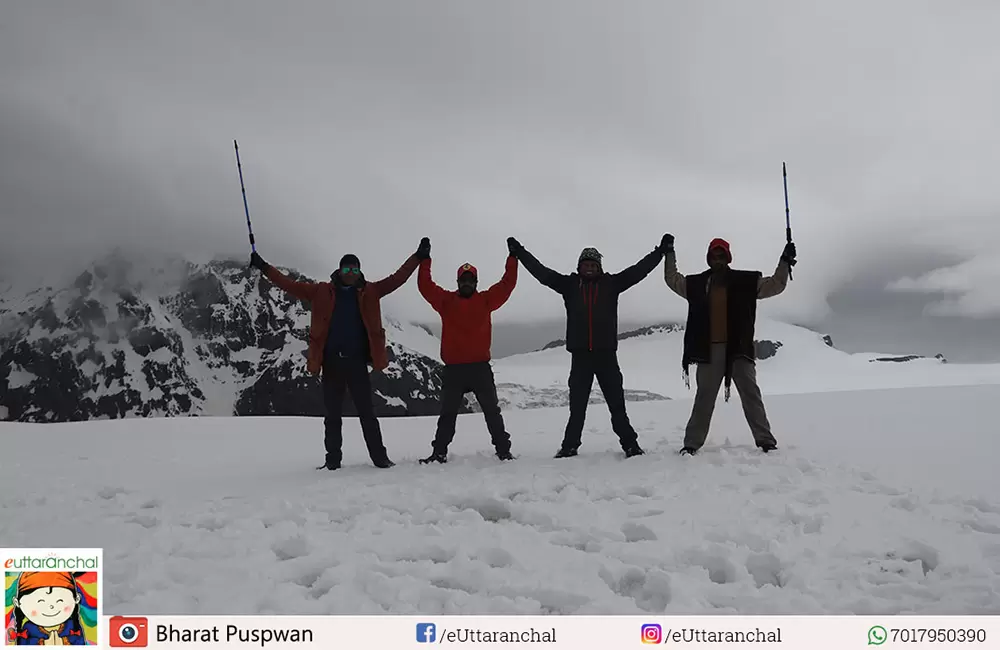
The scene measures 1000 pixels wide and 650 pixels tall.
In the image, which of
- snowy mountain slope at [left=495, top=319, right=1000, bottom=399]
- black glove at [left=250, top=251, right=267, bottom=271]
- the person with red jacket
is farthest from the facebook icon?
snowy mountain slope at [left=495, top=319, right=1000, bottom=399]

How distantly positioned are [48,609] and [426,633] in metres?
2.58

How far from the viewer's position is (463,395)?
24.4ft

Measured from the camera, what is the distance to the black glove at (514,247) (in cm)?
759

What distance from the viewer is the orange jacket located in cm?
729

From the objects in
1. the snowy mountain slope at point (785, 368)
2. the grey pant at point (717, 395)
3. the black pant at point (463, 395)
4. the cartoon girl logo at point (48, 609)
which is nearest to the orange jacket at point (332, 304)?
the black pant at point (463, 395)

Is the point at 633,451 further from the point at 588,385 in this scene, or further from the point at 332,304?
the point at 332,304

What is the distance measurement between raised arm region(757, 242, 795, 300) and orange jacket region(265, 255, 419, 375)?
4.35 m

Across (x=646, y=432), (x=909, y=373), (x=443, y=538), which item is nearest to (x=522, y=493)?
(x=443, y=538)

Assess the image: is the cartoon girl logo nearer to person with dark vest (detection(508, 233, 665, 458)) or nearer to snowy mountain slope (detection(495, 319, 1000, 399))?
person with dark vest (detection(508, 233, 665, 458))

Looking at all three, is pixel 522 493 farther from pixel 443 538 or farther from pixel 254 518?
pixel 254 518

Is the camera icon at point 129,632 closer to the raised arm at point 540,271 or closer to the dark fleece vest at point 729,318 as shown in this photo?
the raised arm at point 540,271

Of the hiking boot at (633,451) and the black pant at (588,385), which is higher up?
the black pant at (588,385)

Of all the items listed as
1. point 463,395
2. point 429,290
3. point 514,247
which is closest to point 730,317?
point 514,247

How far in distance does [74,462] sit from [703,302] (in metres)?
9.62
